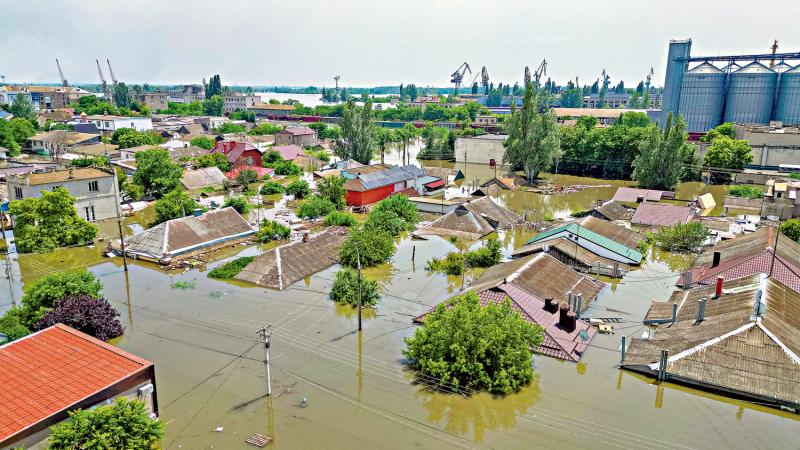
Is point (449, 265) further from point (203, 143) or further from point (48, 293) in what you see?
point (203, 143)

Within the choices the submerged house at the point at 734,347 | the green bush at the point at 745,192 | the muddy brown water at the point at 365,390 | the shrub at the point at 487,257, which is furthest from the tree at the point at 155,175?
the green bush at the point at 745,192

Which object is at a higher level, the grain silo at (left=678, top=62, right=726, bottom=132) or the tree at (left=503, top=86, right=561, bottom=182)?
the grain silo at (left=678, top=62, right=726, bottom=132)

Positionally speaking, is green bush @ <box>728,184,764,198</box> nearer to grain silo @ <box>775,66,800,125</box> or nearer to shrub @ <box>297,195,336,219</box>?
shrub @ <box>297,195,336,219</box>

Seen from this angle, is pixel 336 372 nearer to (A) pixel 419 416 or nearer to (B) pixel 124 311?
(A) pixel 419 416

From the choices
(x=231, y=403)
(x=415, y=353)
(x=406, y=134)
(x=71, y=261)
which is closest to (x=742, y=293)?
(x=415, y=353)

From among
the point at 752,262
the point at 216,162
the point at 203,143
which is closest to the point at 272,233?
the point at 752,262

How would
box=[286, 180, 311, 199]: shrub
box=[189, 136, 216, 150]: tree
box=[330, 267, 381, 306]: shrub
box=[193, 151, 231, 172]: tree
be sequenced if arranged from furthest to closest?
box=[189, 136, 216, 150]: tree → box=[193, 151, 231, 172]: tree → box=[286, 180, 311, 199]: shrub → box=[330, 267, 381, 306]: shrub

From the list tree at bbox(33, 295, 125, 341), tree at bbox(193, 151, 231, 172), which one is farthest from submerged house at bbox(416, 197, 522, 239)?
tree at bbox(193, 151, 231, 172)
